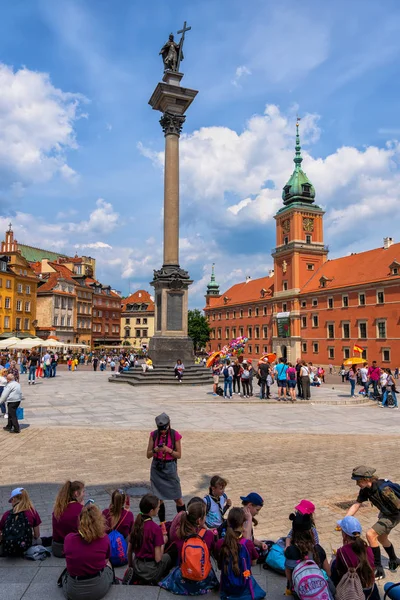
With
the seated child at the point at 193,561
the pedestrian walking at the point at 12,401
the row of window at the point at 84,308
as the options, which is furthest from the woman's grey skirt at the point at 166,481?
the row of window at the point at 84,308

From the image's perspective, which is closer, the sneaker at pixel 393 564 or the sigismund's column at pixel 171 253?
the sneaker at pixel 393 564

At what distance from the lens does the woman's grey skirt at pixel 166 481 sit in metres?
6.22

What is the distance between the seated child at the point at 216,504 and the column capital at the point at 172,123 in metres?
25.5

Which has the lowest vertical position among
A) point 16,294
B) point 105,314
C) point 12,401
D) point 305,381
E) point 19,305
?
point 12,401

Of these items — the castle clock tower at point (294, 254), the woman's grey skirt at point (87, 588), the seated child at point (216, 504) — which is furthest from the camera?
the castle clock tower at point (294, 254)

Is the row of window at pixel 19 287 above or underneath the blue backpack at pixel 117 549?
above

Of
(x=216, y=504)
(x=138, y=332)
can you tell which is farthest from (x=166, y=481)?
(x=138, y=332)

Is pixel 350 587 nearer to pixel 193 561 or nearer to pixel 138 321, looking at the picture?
pixel 193 561

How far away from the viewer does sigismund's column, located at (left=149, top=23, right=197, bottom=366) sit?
25.8 m

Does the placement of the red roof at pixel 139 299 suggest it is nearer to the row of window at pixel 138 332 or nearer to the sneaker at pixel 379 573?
the row of window at pixel 138 332

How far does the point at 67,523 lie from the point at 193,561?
5.16ft

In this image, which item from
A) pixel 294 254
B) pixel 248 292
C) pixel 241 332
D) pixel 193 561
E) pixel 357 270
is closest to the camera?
pixel 193 561

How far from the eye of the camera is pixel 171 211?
87.7ft

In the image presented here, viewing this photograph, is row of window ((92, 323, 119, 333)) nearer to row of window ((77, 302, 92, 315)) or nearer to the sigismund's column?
row of window ((77, 302, 92, 315))
